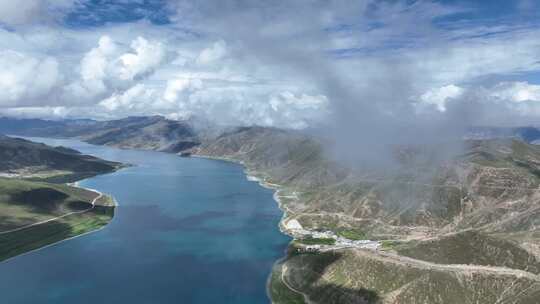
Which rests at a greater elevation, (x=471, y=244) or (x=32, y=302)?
(x=32, y=302)

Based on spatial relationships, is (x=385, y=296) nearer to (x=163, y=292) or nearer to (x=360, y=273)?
(x=360, y=273)

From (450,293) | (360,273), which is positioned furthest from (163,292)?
(450,293)

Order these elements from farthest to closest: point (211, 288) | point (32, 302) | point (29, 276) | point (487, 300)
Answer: point (29, 276) < point (211, 288) < point (32, 302) < point (487, 300)

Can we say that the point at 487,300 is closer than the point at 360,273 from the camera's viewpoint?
Yes

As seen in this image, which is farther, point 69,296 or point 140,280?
point 140,280

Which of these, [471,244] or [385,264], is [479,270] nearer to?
[471,244]

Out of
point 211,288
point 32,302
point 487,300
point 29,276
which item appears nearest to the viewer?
point 487,300

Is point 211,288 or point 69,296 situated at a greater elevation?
point 69,296

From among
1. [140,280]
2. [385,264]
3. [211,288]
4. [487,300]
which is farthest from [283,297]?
[487,300]
